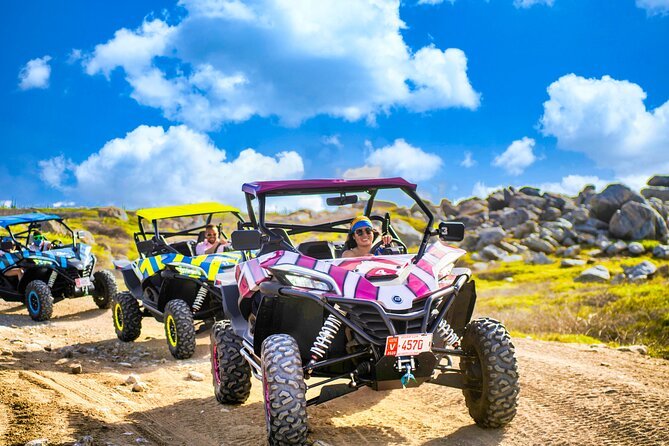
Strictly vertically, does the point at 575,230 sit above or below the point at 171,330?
above

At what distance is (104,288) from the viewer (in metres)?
14.8

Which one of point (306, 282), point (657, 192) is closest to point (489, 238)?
point (657, 192)

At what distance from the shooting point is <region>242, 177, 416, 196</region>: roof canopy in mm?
5875

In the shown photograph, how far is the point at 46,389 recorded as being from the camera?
6.84 m

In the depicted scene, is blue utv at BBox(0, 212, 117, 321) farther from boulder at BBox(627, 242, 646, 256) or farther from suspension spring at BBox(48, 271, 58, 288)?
boulder at BBox(627, 242, 646, 256)

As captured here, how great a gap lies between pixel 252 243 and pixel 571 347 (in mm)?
6161

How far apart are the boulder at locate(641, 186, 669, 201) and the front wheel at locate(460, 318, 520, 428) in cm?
10625

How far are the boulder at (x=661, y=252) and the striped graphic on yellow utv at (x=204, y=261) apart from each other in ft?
194

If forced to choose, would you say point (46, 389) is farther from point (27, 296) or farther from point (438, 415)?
point (27, 296)

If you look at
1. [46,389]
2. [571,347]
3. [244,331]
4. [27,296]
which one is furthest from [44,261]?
[571,347]

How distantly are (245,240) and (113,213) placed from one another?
7835 cm

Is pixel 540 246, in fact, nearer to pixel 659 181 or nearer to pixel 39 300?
pixel 659 181

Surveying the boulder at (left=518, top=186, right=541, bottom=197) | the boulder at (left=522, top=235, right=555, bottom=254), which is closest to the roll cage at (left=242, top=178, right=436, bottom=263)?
the boulder at (left=522, top=235, right=555, bottom=254)

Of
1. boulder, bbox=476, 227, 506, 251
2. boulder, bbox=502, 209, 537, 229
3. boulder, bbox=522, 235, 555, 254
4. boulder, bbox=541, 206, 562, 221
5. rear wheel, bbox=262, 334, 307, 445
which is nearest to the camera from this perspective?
rear wheel, bbox=262, 334, 307, 445
